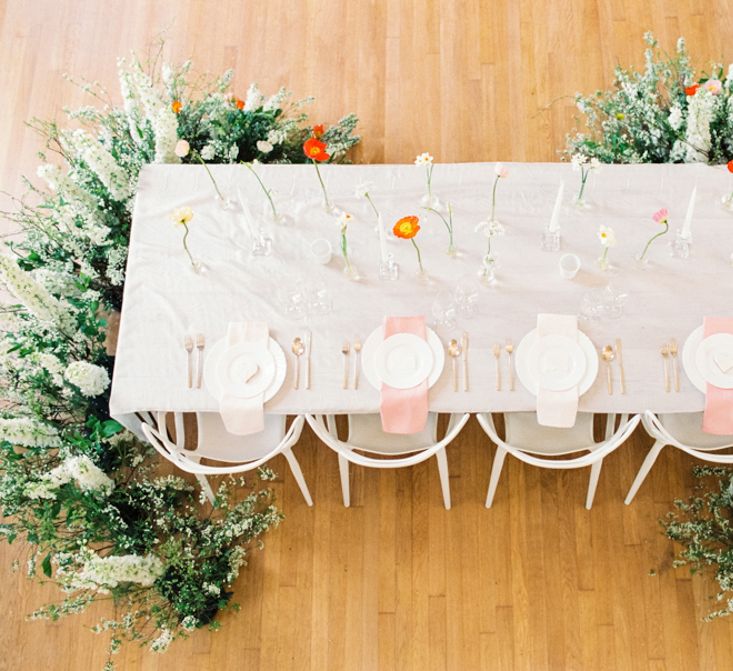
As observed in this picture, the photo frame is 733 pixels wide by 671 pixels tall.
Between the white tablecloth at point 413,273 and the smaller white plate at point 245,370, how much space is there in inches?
3.1

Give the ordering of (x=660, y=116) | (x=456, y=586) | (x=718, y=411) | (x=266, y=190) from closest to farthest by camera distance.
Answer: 1. (x=718, y=411)
2. (x=266, y=190)
3. (x=456, y=586)
4. (x=660, y=116)

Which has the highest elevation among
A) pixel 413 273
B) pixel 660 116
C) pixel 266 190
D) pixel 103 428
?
pixel 660 116

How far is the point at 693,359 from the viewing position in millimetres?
2676

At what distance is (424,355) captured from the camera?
272 centimetres

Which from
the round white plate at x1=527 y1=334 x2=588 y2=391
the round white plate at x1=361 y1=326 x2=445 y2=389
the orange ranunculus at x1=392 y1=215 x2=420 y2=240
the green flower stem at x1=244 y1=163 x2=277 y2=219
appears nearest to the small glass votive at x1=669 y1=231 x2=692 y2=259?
the round white plate at x1=527 y1=334 x2=588 y2=391

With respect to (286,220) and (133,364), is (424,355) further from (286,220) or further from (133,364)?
(133,364)

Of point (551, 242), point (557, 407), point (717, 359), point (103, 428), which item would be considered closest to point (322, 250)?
point (551, 242)

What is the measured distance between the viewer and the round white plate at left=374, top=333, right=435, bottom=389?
8.82 ft

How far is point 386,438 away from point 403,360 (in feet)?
1.10

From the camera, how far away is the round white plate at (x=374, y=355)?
2699mm

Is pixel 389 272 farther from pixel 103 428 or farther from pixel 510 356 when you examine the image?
pixel 103 428

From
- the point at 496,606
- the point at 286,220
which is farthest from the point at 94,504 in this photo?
the point at 496,606

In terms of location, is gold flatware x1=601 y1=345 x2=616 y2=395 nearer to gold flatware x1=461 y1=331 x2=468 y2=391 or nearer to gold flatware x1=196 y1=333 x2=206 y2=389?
gold flatware x1=461 y1=331 x2=468 y2=391

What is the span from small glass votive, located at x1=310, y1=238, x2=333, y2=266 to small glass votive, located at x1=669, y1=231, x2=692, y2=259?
1.35 meters
